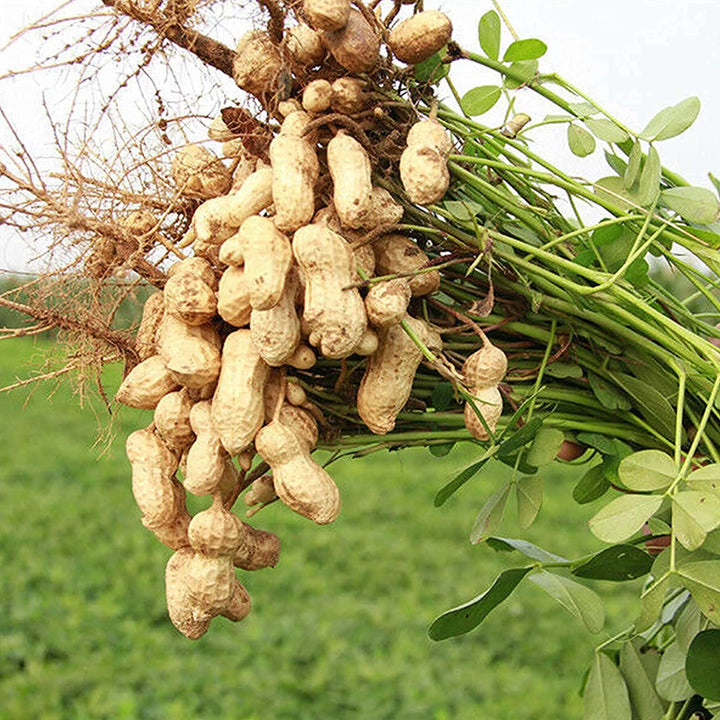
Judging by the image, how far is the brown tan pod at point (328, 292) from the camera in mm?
782

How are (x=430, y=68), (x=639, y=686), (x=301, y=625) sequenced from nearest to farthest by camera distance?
(x=430, y=68), (x=639, y=686), (x=301, y=625)

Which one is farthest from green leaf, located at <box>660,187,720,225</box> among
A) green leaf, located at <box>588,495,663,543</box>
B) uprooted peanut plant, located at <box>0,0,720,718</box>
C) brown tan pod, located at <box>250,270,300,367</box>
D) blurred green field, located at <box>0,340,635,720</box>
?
blurred green field, located at <box>0,340,635,720</box>

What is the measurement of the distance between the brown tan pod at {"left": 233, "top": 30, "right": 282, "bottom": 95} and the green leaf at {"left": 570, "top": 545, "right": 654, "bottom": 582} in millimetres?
499

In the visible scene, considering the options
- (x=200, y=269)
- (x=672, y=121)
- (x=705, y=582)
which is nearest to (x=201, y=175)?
(x=200, y=269)

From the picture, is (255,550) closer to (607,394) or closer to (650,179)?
(607,394)

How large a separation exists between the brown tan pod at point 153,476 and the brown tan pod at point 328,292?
0.68ft

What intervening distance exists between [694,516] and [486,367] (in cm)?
20

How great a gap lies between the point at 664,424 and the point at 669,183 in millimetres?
244

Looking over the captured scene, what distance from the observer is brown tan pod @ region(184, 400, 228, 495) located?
852 millimetres

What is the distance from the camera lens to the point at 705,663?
3.06ft

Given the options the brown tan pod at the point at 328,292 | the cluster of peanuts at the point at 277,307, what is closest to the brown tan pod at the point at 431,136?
the cluster of peanuts at the point at 277,307

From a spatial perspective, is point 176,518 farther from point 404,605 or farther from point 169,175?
point 404,605

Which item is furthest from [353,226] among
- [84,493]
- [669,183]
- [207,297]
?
[84,493]

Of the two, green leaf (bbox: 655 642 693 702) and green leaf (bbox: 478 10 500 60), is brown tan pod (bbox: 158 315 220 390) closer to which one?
green leaf (bbox: 478 10 500 60)
